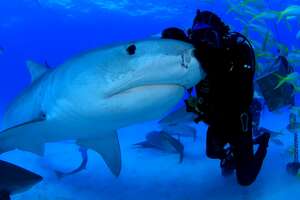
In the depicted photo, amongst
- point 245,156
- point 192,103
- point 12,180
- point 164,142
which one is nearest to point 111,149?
point 12,180

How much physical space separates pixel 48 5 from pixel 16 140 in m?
36.8

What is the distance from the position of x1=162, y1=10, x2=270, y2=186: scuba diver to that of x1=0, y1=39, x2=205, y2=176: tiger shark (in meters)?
0.33

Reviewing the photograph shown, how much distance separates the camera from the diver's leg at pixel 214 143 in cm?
329

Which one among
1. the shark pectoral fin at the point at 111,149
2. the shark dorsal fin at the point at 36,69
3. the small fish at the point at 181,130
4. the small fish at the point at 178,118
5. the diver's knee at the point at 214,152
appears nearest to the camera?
the diver's knee at the point at 214,152

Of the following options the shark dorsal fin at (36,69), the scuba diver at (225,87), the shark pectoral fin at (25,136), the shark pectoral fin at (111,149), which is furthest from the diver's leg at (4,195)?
the scuba diver at (225,87)

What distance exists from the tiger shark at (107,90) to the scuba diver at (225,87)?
0.33m

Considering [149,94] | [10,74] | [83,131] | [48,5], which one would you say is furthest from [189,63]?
[10,74]

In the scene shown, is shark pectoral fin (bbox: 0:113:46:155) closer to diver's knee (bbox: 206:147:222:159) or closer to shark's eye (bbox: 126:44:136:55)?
shark's eye (bbox: 126:44:136:55)

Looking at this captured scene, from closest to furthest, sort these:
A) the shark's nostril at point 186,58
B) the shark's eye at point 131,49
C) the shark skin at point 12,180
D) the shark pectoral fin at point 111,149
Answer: the shark's nostril at point 186,58, the shark's eye at point 131,49, the shark skin at point 12,180, the shark pectoral fin at point 111,149

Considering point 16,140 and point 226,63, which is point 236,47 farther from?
point 16,140

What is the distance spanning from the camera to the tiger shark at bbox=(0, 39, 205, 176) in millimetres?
2252

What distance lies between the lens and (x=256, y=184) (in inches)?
177

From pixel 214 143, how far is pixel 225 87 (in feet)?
2.38

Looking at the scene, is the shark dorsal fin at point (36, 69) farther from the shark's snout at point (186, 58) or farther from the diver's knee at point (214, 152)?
the shark's snout at point (186, 58)
